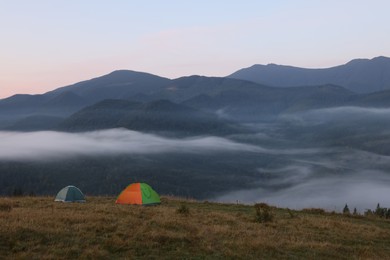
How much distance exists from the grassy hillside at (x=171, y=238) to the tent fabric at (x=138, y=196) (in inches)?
322

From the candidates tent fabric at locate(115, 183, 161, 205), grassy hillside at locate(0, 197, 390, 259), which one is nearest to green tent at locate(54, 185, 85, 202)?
tent fabric at locate(115, 183, 161, 205)

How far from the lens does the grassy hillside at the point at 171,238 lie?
46.8 ft

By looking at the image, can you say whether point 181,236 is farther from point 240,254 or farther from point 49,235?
point 49,235

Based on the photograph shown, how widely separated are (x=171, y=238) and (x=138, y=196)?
49.4 ft

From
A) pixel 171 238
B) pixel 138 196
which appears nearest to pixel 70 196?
pixel 138 196

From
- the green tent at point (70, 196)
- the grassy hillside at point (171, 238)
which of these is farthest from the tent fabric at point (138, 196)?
the grassy hillside at point (171, 238)

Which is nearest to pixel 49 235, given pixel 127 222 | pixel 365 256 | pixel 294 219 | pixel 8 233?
pixel 8 233

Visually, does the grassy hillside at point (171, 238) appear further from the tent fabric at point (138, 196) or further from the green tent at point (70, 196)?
the green tent at point (70, 196)

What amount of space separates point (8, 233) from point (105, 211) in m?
7.73

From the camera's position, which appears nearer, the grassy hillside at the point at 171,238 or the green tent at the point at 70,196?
the grassy hillside at the point at 171,238

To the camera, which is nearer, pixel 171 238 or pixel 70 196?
pixel 171 238

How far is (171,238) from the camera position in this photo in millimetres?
16234

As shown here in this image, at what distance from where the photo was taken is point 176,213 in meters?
24.0

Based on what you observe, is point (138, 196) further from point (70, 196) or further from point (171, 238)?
point (171, 238)
